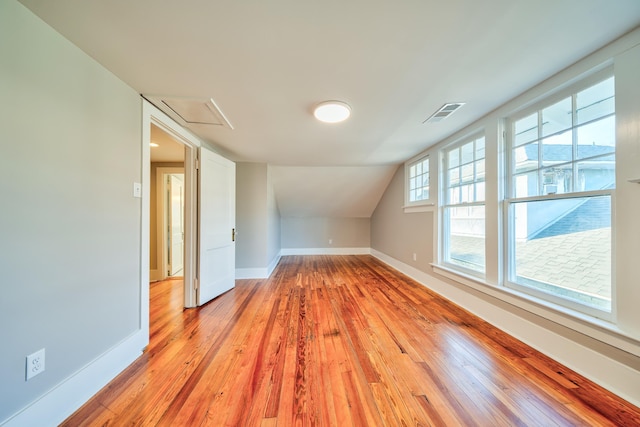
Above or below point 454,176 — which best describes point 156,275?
below

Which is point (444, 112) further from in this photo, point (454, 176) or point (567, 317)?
point (567, 317)

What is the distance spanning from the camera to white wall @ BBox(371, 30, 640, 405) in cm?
126

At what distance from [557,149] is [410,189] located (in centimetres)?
233

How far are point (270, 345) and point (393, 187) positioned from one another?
12.9 ft

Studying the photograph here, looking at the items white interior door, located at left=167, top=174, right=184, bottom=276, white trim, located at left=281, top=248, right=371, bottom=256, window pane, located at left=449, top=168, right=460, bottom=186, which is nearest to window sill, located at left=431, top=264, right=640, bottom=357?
window pane, located at left=449, top=168, right=460, bottom=186

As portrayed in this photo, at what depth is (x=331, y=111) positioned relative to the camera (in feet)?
6.46

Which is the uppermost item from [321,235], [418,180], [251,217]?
[418,180]

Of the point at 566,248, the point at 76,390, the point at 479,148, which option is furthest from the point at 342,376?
the point at 479,148

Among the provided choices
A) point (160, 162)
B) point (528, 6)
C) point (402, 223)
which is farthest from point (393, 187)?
point (160, 162)

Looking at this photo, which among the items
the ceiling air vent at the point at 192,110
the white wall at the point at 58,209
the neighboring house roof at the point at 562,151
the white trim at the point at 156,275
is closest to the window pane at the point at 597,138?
the neighboring house roof at the point at 562,151

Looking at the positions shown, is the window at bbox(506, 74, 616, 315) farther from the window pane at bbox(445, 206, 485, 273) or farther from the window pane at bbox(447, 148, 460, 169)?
the window pane at bbox(447, 148, 460, 169)

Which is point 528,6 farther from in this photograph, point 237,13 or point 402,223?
point 402,223

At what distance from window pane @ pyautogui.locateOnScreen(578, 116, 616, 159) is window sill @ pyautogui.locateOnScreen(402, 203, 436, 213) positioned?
1.71 meters

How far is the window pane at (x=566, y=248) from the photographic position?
4.84 feet
